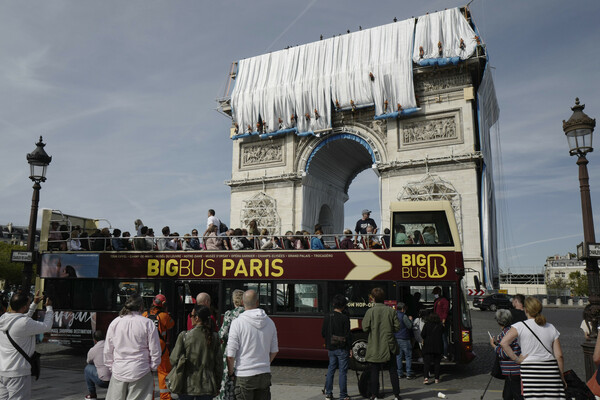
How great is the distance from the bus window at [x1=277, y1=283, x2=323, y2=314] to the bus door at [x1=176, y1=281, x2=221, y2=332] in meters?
1.62

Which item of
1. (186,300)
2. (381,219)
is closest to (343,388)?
(186,300)

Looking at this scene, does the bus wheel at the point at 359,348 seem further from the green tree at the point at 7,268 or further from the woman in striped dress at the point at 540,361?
the green tree at the point at 7,268

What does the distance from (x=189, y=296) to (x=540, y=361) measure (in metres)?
9.47

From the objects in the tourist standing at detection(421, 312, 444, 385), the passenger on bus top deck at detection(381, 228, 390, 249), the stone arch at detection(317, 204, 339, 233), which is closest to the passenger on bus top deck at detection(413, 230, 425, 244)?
the passenger on bus top deck at detection(381, 228, 390, 249)

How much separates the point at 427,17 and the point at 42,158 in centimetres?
2471

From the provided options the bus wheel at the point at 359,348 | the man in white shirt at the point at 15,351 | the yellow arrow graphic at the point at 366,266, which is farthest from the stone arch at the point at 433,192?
the man in white shirt at the point at 15,351

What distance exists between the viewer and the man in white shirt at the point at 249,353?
14.9 feet

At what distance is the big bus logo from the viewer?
10.2m

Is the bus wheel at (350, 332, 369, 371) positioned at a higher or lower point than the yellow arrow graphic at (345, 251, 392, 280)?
lower

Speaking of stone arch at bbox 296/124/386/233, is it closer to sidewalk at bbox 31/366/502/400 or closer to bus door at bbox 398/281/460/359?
bus door at bbox 398/281/460/359

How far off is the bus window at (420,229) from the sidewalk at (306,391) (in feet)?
9.78

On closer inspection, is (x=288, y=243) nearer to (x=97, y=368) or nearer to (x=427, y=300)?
(x=427, y=300)

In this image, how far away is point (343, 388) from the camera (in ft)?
24.2

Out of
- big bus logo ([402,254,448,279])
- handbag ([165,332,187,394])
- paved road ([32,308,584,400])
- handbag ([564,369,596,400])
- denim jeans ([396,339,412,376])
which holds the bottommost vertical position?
paved road ([32,308,584,400])
